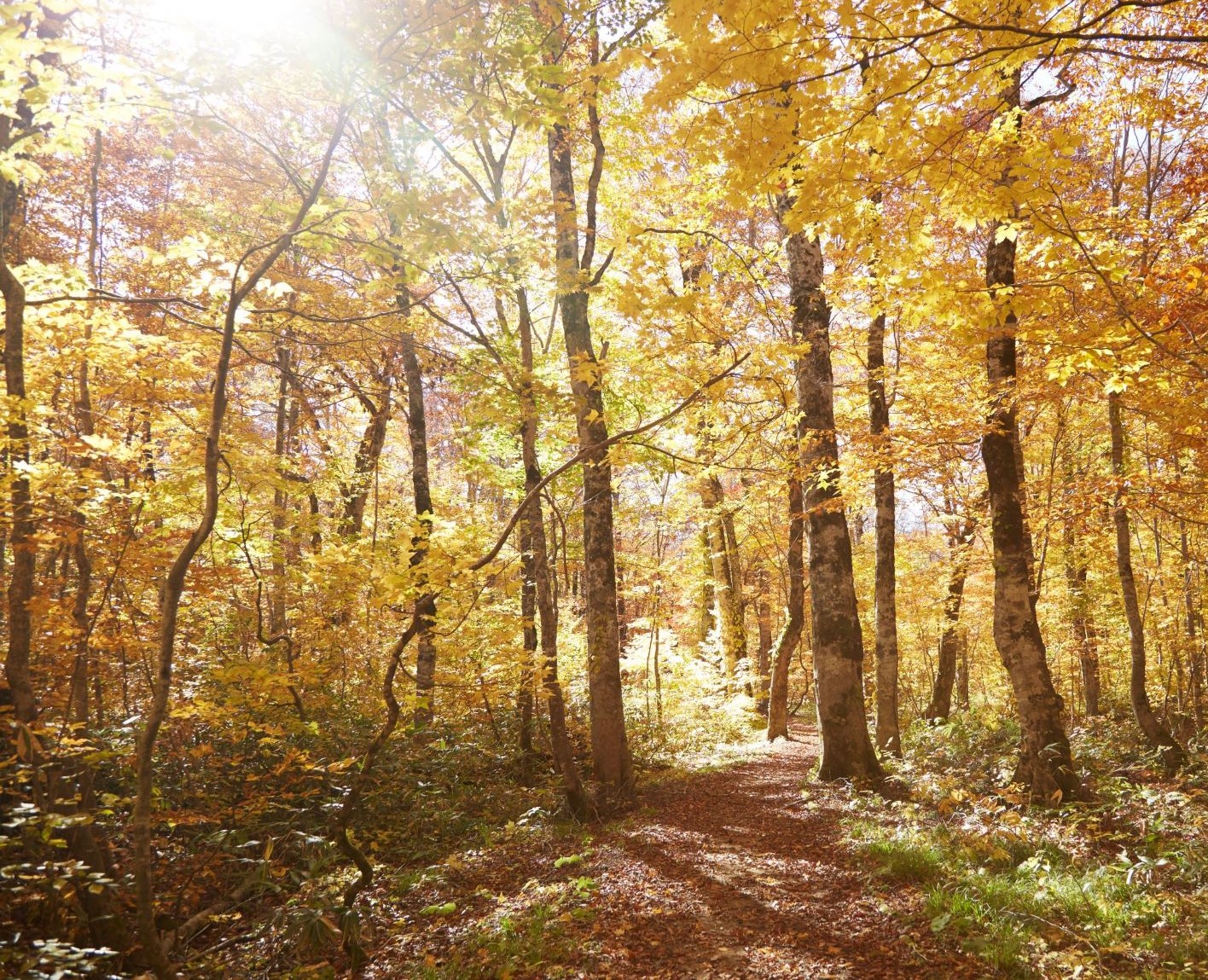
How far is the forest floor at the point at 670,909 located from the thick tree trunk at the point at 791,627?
5.32 metres

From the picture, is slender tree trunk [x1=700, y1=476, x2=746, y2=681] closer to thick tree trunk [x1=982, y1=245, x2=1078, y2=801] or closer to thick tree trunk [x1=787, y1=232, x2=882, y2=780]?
thick tree trunk [x1=787, y1=232, x2=882, y2=780]

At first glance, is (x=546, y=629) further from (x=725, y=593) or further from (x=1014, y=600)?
(x=725, y=593)

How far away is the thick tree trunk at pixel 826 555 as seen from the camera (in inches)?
333

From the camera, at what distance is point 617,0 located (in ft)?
24.9

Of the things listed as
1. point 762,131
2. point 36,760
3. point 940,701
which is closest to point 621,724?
point 36,760

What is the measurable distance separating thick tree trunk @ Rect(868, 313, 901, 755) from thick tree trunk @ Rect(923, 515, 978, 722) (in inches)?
128

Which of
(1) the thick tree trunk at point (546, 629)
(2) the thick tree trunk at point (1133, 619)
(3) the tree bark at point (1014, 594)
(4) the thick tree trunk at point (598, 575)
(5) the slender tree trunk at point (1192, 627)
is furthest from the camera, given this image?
(5) the slender tree trunk at point (1192, 627)

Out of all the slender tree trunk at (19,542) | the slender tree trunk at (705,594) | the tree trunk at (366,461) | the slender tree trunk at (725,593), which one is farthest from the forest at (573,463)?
the slender tree trunk at (705,594)

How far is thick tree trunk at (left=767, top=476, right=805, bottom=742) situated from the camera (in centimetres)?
1316

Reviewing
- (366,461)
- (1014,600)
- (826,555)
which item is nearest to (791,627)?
(826,555)

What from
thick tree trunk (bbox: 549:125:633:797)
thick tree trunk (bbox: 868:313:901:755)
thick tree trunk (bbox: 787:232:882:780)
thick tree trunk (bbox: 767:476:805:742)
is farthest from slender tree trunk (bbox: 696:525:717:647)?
thick tree trunk (bbox: 549:125:633:797)

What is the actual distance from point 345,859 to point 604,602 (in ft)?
13.8

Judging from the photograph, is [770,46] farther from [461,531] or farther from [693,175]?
[461,531]

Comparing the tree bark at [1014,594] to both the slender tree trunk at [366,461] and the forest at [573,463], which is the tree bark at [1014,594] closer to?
the forest at [573,463]
